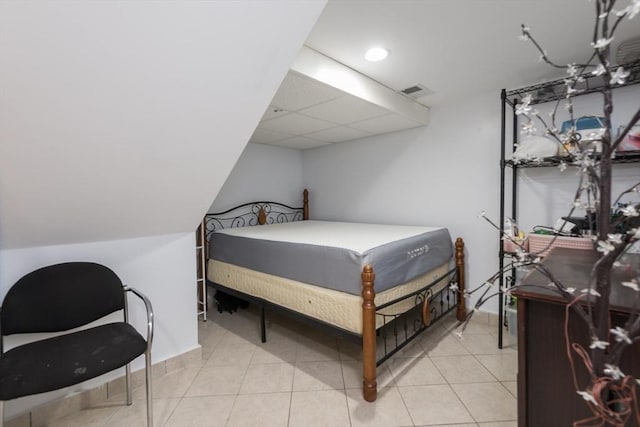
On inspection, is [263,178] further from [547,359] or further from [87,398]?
[547,359]

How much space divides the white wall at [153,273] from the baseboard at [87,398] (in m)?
0.03

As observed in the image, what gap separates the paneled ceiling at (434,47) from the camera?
5.02 ft

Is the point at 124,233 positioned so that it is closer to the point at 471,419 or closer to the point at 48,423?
the point at 48,423

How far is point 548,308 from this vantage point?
987mm

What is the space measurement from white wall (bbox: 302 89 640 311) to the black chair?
8.47 ft

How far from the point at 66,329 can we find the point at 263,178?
2619mm

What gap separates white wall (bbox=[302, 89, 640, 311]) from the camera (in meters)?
2.41

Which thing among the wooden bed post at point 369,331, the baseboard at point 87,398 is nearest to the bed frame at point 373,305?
the wooden bed post at point 369,331

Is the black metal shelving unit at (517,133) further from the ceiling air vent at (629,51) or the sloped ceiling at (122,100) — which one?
the sloped ceiling at (122,100)

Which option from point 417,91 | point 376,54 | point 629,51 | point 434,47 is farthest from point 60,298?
point 629,51

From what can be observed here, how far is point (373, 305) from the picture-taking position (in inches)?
67.3

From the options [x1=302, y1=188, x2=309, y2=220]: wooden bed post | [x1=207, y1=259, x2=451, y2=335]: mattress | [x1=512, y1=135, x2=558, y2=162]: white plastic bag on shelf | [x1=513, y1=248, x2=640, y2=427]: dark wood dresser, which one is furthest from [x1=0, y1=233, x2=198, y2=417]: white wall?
[x1=512, y1=135, x2=558, y2=162]: white plastic bag on shelf

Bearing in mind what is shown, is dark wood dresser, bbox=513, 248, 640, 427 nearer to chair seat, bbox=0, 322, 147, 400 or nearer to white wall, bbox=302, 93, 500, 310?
chair seat, bbox=0, 322, 147, 400

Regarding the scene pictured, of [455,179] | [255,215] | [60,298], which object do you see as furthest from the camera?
[255,215]
